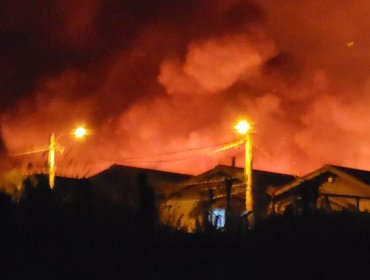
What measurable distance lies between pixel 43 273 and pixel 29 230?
659mm

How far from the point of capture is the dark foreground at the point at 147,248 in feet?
23.5

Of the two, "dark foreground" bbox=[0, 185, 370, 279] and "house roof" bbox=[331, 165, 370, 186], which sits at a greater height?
"house roof" bbox=[331, 165, 370, 186]

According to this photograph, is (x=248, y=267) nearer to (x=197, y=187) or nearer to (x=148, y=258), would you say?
(x=148, y=258)

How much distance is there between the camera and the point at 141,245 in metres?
7.70

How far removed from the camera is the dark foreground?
7.17 meters

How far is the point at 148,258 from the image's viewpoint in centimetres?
758

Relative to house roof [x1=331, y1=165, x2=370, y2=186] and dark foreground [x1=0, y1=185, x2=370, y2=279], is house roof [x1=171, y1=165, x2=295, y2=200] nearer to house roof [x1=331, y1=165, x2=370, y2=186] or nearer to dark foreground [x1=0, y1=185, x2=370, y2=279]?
house roof [x1=331, y1=165, x2=370, y2=186]

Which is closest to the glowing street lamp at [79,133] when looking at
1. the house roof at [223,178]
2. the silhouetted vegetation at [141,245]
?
the house roof at [223,178]

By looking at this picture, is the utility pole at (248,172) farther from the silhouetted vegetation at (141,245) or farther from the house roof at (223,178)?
the silhouetted vegetation at (141,245)

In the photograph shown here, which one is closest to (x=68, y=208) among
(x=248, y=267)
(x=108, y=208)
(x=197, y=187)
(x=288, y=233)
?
(x=108, y=208)

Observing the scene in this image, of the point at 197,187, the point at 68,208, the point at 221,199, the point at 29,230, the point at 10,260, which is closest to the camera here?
the point at 10,260

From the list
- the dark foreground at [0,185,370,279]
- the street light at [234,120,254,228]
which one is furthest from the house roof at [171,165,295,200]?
the dark foreground at [0,185,370,279]

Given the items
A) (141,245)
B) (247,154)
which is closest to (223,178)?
(247,154)

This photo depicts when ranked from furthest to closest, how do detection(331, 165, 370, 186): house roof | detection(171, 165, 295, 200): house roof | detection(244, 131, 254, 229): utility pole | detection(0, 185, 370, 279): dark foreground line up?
detection(171, 165, 295, 200): house roof < detection(331, 165, 370, 186): house roof < detection(244, 131, 254, 229): utility pole < detection(0, 185, 370, 279): dark foreground
